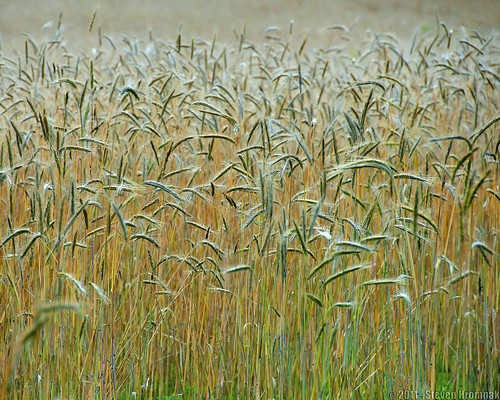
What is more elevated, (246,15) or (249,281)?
(246,15)

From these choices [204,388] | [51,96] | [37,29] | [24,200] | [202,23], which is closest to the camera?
[204,388]

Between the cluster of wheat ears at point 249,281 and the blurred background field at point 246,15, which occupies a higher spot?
the blurred background field at point 246,15

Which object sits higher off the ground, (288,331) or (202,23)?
(202,23)

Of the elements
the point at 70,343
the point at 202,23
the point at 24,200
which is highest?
the point at 202,23

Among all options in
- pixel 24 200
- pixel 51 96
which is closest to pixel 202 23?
pixel 51 96

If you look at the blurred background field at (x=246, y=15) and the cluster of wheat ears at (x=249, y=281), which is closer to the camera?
the cluster of wheat ears at (x=249, y=281)

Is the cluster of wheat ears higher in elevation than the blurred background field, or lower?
lower

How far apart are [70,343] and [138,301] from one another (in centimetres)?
34

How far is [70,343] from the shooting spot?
208 cm

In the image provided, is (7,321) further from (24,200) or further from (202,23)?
(202,23)

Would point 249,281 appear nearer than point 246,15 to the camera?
Yes

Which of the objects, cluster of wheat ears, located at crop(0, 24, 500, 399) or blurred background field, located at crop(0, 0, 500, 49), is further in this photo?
blurred background field, located at crop(0, 0, 500, 49)

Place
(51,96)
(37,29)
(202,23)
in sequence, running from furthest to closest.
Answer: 1. (202,23)
2. (37,29)
3. (51,96)

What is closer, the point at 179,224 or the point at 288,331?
the point at 288,331
